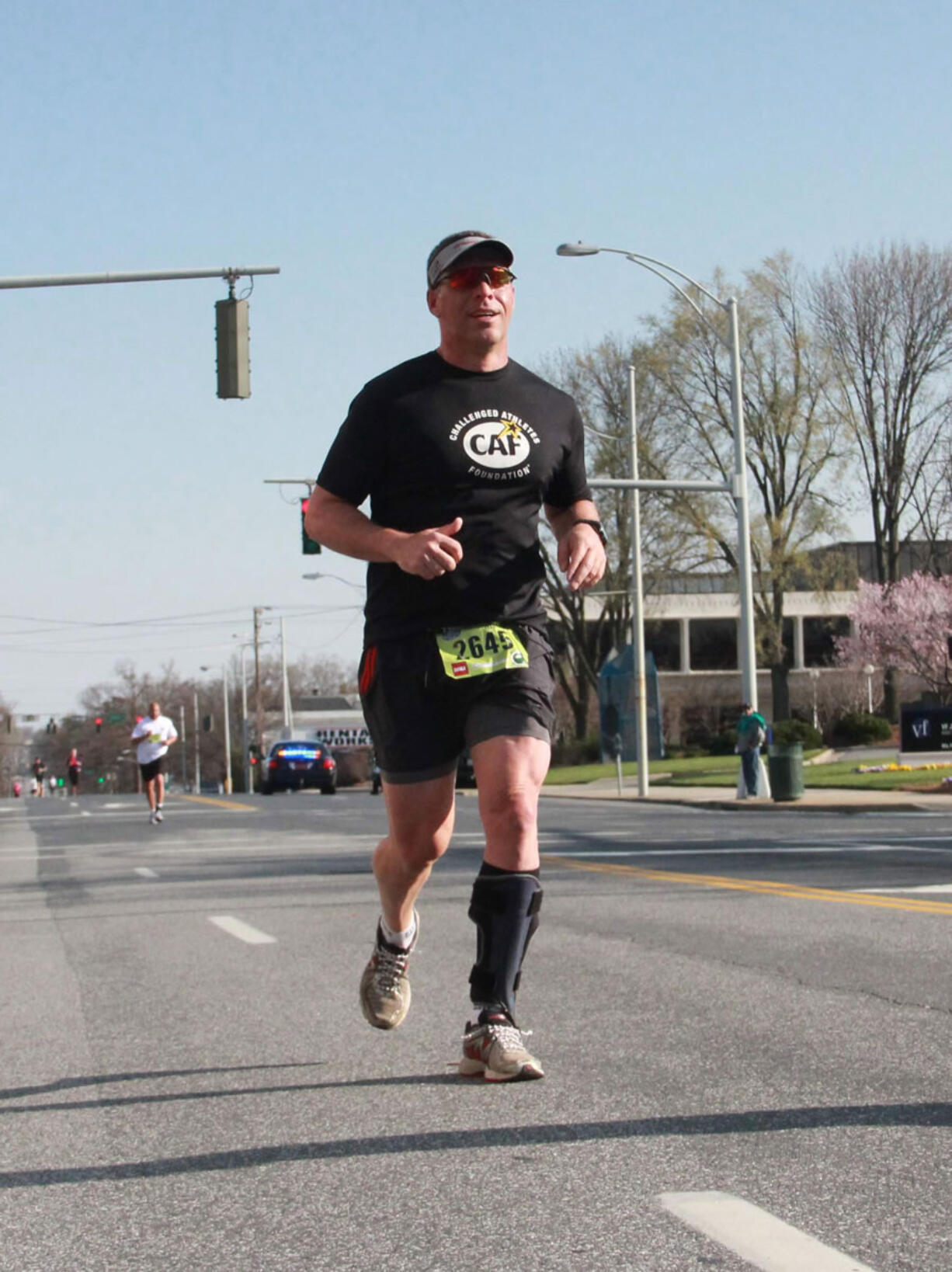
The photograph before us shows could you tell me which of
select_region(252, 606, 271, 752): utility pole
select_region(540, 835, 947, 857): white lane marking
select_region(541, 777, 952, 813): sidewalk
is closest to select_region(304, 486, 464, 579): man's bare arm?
select_region(540, 835, 947, 857): white lane marking

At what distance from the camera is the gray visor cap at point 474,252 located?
15.8 feet

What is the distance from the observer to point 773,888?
11.3m

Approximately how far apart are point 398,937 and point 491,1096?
56 centimetres

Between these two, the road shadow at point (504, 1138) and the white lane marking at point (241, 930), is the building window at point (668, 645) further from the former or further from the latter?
the road shadow at point (504, 1138)

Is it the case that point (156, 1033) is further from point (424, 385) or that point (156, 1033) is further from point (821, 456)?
point (821, 456)

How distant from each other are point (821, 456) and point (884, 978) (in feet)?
145

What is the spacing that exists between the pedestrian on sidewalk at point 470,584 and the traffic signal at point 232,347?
15321 mm

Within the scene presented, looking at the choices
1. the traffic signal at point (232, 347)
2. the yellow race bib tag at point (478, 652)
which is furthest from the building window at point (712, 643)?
the yellow race bib tag at point (478, 652)

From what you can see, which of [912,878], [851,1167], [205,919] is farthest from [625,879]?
[851,1167]

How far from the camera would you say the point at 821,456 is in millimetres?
49906

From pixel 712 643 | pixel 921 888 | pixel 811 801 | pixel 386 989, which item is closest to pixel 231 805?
pixel 811 801

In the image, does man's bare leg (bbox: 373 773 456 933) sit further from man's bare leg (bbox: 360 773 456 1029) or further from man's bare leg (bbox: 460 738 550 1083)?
man's bare leg (bbox: 460 738 550 1083)

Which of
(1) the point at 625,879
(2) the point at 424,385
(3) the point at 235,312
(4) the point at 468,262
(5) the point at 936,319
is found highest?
(5) the point at 936,319

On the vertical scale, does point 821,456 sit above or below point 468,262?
above
